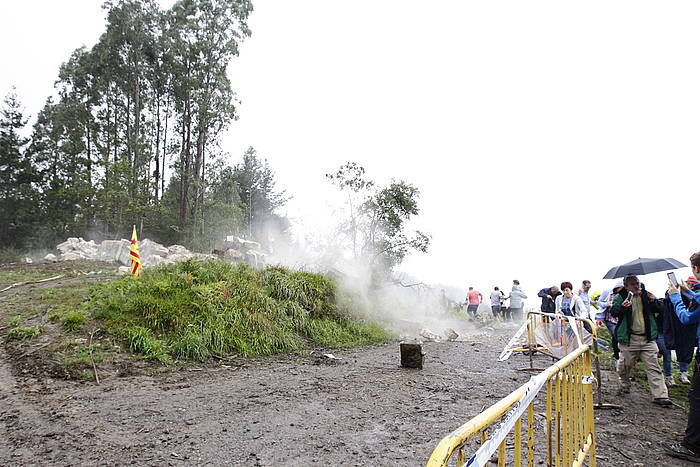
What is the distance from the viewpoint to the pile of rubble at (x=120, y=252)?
15808mm

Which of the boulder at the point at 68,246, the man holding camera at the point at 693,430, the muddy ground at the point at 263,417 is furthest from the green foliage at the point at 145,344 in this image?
the boulder at the point at 68,246

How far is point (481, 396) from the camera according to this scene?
5852 mm

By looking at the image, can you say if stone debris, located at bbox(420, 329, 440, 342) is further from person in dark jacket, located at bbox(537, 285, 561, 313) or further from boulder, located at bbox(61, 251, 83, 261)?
boulder, located at bbox(61, 251, 83, 261)

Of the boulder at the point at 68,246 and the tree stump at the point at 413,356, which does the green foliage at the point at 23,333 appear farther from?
the boulder at the point at 68,246

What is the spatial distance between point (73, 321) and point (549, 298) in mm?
10754

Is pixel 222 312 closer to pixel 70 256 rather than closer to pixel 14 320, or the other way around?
pixel 14 320

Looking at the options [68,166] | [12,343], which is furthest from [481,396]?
[68,166]

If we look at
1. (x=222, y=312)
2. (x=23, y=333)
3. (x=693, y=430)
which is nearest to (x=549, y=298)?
(x=693, y=430)

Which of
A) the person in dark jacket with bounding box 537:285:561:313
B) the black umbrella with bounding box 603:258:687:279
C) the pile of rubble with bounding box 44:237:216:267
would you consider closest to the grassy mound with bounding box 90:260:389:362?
the person in dark jacket with bounding box 537:285:561:313

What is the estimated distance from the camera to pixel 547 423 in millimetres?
2562

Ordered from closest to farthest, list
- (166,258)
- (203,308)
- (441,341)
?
(203,308)
(441,341)
(166,258)

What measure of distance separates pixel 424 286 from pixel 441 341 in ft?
26.7

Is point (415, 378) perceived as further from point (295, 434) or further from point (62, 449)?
point (62, 449)

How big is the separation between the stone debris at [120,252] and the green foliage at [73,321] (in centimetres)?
739
